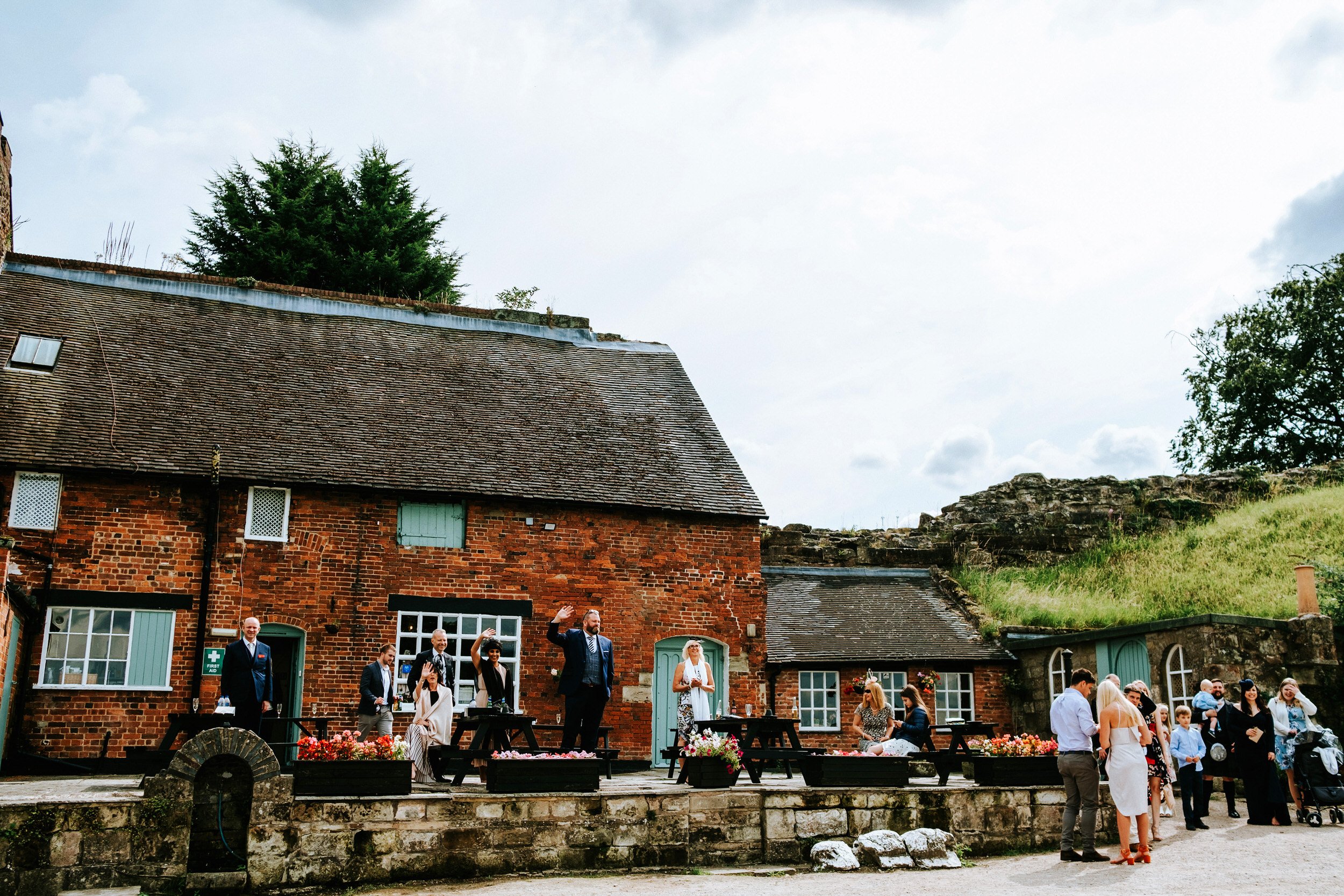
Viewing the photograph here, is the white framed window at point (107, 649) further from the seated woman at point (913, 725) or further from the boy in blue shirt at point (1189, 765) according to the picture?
the boy in blue shirt at point (1189, 765)

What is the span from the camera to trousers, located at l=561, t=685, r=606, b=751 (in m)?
12.0

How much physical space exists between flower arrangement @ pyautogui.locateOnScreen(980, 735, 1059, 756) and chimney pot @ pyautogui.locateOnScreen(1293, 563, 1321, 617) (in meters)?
6.53

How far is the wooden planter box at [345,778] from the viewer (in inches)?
376

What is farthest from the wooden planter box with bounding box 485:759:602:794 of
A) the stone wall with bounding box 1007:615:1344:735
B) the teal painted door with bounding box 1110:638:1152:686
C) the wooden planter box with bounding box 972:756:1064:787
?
the teal painted door with bounding box 1110:638:1152:686

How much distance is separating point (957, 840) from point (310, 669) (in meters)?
8.99

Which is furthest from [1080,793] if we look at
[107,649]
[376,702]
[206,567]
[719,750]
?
[107,649]

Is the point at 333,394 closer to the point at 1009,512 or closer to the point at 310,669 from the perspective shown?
the point at 310,669

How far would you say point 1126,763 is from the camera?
9555 millimetres

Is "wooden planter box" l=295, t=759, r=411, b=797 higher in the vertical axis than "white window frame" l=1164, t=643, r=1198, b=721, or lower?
lower

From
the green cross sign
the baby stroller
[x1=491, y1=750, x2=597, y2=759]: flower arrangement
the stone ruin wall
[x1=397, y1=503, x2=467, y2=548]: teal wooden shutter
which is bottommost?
the baby stroller

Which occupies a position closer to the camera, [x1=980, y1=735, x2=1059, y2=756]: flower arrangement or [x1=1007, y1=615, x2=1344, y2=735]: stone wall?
[x1=980, y1=735, x2=1059, y2=756]: flower arrangement

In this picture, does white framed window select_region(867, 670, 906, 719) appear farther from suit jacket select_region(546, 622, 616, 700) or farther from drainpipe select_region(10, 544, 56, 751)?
drainpipe select_region(10, 544, 56, 751)

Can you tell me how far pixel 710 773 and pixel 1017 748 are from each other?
346 cm

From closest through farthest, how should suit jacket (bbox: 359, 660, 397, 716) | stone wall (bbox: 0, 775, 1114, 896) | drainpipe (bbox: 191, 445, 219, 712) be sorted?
stone wall (bbox: 0, 775, 1114, 896) → suit jacket (bbox: 359, 660, 397, 716) → drainpipe (bbox: 191, 445, 219, 712)
